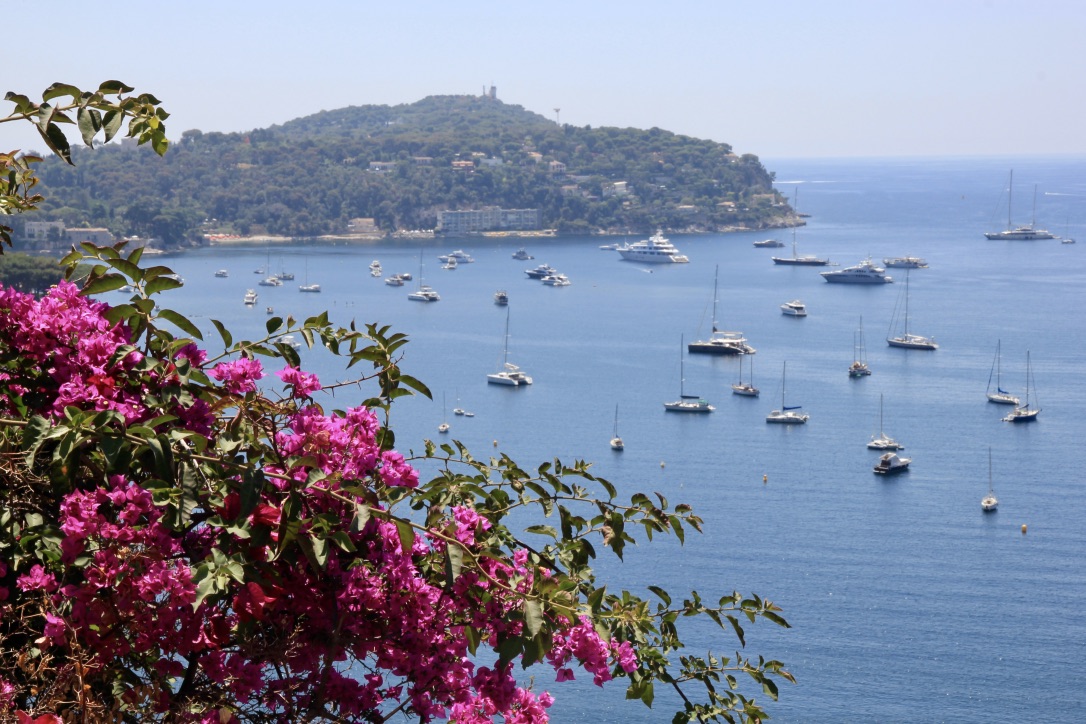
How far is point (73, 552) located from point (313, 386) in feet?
1.51

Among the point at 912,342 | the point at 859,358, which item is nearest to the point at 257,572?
the point at 859,358

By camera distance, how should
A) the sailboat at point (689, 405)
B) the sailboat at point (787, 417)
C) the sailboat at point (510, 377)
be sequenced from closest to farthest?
the sailboat at point (787, 417), the sailboat at point (689, 405), the sailboat at point (510, 377)

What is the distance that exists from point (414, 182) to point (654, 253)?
23.4 m

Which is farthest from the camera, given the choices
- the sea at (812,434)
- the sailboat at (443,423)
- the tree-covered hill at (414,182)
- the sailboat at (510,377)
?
the tree-covered hill at (414,182)

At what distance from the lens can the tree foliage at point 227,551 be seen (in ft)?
4.90

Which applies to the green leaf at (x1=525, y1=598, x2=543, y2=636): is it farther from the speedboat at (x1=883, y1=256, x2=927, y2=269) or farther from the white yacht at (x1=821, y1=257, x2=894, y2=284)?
the speedboat at (x1=883, y1=256, x2=927, y2=269)

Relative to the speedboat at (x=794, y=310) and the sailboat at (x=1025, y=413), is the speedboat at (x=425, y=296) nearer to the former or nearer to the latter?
the speedboat at (x=794, y=310)

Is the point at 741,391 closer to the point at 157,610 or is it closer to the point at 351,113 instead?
the point at 157,610

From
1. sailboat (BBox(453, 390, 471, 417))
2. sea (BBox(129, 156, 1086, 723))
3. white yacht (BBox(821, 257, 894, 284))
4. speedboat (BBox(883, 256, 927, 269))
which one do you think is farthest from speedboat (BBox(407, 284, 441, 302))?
speedboat (BBox(883, 256, 927, 269))

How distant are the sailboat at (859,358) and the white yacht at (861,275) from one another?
10995mm

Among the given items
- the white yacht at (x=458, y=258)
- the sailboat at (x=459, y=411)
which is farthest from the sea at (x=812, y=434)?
the white yacht at (x=458, y=258)

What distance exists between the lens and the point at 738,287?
55.2m

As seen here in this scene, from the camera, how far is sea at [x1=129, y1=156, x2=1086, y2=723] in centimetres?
1747

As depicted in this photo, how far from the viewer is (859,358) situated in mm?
38406
